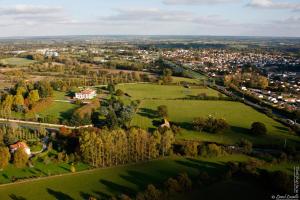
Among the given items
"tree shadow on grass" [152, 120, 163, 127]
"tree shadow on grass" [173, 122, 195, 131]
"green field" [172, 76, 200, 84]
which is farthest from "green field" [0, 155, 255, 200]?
"green field" [172, 76, 200, 84]

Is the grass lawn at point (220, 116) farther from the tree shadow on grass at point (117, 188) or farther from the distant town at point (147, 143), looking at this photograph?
the tree shadow on grass at point (117, 188)

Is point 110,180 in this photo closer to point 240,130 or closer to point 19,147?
point 19,147

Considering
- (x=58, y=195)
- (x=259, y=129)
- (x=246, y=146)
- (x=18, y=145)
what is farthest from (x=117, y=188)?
(x=259, y=129)

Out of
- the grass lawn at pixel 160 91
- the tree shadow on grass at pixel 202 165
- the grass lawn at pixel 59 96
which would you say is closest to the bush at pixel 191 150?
the tree shadow on grass at pixel 202 165

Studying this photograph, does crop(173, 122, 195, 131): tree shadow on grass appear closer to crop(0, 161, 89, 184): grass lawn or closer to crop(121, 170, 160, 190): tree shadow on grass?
crop(121, 170, 160, 190): tree shadow on grass

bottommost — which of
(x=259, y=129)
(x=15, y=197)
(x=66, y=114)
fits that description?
(x=15, y=197)
